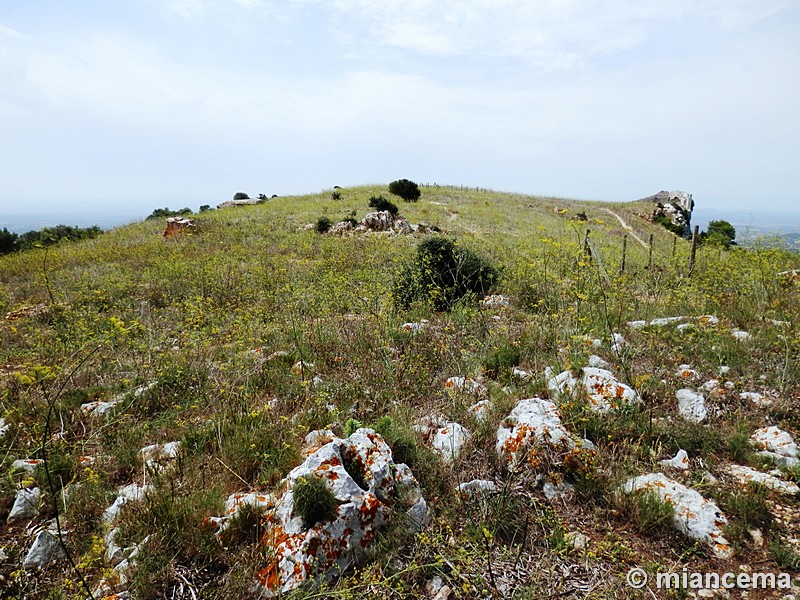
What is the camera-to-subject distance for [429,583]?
2270mm

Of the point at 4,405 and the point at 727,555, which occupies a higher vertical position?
the point at 4,405

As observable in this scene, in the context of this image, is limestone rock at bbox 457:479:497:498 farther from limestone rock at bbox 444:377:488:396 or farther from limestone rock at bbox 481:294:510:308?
limestone rock at bbox 481:294:510:308

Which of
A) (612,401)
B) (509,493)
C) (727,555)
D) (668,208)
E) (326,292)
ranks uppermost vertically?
(668,208)

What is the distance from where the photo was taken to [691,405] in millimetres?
3600

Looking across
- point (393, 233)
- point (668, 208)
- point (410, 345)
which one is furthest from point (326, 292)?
point (668, 208)

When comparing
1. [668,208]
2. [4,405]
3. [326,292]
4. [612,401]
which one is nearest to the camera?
[612,401]

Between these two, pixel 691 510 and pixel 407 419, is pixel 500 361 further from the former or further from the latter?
pixel 691 510

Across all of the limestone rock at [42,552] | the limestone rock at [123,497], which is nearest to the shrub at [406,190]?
the limestone rock at [123,497]

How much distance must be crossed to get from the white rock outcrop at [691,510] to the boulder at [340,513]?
5.39ft

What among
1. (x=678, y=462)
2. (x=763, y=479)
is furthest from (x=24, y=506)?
(x=763, y=479)

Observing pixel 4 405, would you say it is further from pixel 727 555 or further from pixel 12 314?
pixel 727 555

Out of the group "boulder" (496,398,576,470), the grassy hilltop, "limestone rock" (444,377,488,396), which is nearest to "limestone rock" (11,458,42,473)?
the grassy hilltop

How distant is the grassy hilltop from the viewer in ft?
7.60

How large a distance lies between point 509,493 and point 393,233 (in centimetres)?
1384
